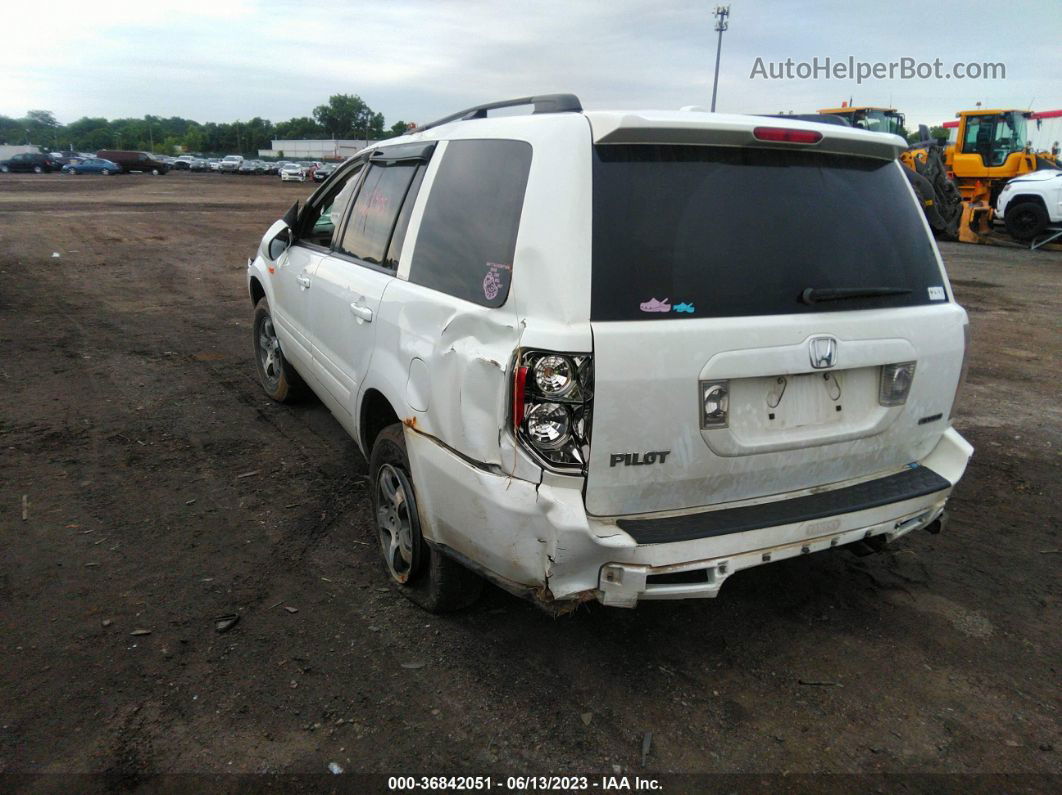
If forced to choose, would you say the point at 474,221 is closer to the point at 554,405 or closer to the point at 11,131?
the point at 554,405

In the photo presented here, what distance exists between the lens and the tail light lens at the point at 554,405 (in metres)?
2.46

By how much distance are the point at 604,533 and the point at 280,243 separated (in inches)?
144

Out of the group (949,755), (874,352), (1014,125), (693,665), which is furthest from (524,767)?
(1014,125)

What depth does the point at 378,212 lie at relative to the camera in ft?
12.8

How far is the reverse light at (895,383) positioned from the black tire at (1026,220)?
1927 centimetres

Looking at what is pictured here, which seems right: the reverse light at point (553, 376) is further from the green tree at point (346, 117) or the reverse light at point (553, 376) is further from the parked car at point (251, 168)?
the green tree at point (346, 117)

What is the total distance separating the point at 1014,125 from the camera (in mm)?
21109

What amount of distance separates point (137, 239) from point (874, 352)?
637 inches

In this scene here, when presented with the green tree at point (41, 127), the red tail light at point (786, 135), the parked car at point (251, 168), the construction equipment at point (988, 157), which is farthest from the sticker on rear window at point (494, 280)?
the green tree at point (41, 127)

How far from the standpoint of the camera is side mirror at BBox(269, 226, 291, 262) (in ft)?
17.0

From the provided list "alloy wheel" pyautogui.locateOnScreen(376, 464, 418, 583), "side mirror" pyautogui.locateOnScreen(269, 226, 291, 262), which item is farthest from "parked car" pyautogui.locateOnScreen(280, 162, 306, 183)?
"alloy wheel" pyautogui.locateOnScreen(376, 464, 418, 583)

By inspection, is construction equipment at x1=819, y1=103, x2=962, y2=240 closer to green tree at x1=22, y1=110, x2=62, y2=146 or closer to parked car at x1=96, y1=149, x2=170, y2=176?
parked car at x1=96, y1=149, x2=170, y2=176

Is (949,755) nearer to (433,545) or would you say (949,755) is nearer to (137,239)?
(433,545)

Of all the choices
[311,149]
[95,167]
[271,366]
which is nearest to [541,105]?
[271,366]
